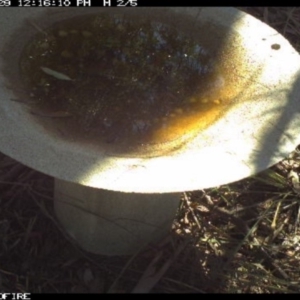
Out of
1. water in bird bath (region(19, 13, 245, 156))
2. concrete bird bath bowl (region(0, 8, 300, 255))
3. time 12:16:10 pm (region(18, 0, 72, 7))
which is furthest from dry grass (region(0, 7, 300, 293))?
time 12:16:10 pm (region(18, 0, 72, 7))

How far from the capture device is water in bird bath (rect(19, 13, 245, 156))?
152 centimetres

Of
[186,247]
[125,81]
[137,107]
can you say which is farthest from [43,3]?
[186,247]

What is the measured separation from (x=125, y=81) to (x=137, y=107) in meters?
0.11

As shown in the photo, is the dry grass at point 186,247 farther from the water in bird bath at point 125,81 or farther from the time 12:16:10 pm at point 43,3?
the time 12:16:10 pm at point 43,3

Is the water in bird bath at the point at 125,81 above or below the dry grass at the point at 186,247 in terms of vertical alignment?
above

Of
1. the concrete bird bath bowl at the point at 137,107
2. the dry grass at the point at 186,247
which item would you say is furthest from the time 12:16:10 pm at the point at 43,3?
the dry grass at the point at 186,247

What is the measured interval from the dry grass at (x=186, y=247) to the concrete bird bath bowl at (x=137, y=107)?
0.28 feet

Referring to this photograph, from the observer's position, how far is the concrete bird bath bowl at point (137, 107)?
139 centimetres

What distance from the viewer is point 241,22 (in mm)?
1826

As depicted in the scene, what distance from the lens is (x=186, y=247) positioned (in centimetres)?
177

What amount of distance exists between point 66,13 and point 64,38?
0.33 feet

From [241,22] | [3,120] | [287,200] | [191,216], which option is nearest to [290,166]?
[287,200]

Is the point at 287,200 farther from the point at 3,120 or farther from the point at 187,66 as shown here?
the point at 3,120

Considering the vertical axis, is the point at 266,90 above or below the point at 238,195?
above
